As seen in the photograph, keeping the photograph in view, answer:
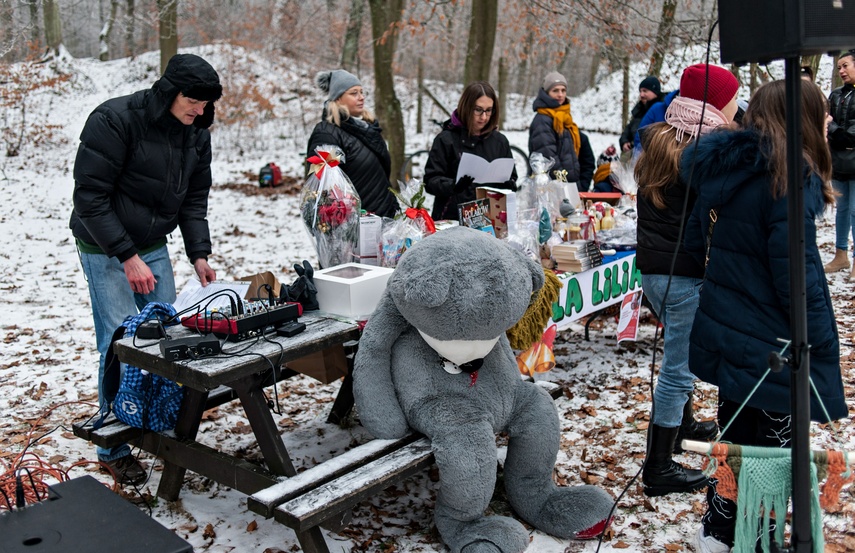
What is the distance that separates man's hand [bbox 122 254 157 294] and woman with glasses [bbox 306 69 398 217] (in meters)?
1.30

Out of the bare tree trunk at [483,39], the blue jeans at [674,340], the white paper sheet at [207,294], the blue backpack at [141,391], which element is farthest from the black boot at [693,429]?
the bare tree trunk at [483,39]

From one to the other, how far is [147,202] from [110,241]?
1.03ft

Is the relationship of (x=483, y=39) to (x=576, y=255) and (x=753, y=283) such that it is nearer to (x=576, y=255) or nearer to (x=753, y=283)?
(x=576, y=255)

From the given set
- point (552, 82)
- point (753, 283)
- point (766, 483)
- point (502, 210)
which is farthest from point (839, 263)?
point (766, 483)

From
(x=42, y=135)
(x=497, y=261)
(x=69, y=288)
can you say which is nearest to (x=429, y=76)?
(x=42, y=135)

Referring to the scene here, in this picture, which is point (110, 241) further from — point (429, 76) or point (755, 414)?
point (429, 76)

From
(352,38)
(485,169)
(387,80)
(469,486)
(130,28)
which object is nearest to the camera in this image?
(469,486)

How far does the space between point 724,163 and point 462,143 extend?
114 inches

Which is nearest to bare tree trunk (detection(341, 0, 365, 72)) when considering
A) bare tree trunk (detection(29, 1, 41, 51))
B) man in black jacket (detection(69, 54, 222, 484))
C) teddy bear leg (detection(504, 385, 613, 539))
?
bare tree trunk (detection(29, 1, 41, 51))

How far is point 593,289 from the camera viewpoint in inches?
185

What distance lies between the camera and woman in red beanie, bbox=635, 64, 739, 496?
325 centimetres

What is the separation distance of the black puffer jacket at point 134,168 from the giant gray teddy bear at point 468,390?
130 centimetres

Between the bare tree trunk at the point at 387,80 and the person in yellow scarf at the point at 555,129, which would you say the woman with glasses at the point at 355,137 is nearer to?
the person in yellow scarf at the point at 555,129

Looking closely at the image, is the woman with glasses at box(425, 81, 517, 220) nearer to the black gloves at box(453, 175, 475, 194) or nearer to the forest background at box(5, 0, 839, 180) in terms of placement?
the black gloves at box(453, 175, 475, 194)
